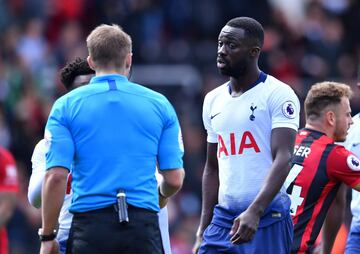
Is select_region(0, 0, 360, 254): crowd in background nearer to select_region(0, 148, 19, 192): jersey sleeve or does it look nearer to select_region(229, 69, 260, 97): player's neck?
select_region(0, 148, 19, 192): jersey sleeve

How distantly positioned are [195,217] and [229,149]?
8336 mm

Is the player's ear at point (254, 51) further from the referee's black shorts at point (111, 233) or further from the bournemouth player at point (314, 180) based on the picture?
the referee's black shorts at point (111, 233)

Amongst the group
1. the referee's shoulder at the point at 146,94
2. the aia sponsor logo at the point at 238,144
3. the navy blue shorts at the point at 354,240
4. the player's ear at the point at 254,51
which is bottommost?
the navy blue shorts at the point at 354,240

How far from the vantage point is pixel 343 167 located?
8828mm

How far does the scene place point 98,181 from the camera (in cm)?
731

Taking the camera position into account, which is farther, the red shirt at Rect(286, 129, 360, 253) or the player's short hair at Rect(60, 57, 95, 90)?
the red shirt at Rect(286, 129, 360, 253)

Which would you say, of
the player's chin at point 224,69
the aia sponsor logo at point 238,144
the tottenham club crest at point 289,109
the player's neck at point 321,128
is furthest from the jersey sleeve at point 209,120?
the player's neck at point 321,128

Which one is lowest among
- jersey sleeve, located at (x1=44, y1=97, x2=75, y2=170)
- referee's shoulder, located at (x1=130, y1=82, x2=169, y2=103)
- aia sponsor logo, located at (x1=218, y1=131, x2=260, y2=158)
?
aia sponsor logo, located at (x1=218, y1=131, x2=260, y2=158)

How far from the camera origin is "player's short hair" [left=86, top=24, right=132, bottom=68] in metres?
7.43

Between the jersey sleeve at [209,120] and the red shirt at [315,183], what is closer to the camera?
the jersey sleeve at [209,120]

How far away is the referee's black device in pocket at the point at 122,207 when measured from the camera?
7.26 meters

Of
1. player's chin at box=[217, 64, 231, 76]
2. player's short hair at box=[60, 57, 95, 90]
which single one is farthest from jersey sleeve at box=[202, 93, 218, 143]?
player's short hair at box=[60, 57, 95, 90]

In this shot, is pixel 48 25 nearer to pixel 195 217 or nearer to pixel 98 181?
pixel 195 217

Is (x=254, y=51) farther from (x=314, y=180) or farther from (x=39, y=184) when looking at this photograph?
(x=39, y=184)
